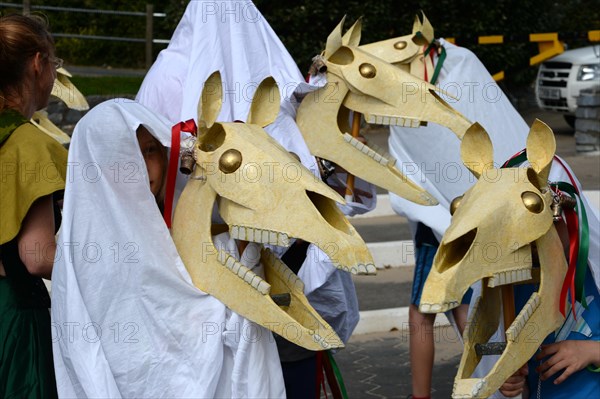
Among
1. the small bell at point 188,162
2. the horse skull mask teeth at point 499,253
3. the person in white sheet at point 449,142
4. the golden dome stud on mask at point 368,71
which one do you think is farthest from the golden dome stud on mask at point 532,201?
the person in white sheet at point 449,142

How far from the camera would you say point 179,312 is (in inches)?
98.9

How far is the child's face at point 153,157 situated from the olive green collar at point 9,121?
1.33 feet

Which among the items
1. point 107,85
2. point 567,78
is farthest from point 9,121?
point 567,78

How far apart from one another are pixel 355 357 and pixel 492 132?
2047mm

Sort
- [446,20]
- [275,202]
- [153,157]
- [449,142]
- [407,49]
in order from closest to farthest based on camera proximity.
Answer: [275,202] → [153,157] → [407,49] → [449,142] → [446,20]

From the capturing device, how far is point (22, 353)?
277 centimetres

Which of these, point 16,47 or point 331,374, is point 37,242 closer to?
point 16,47

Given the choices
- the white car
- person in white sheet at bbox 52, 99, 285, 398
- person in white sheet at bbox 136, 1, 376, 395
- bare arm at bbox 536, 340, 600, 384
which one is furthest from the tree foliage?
person in white sheet at bbox 52, 99, 285, 398

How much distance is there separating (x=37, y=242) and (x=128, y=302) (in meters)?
0.36

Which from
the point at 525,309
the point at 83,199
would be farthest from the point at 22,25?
the point at 525,309

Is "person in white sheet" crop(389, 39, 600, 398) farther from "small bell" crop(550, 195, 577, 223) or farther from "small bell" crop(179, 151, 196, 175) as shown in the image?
"small bell" crop(179, 151, 196, 175)

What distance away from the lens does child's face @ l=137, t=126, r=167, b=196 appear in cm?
264

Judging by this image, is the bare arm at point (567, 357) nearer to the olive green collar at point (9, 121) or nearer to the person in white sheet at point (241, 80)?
the person in white sheet at point (241, 80)

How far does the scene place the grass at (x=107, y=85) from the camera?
12586 millimetres
